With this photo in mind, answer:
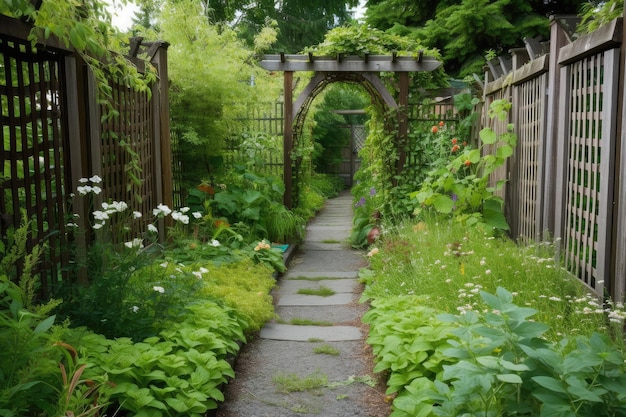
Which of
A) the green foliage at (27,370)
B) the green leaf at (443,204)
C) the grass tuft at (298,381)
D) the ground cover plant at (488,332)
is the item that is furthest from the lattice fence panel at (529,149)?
the green foliage at (27,370)

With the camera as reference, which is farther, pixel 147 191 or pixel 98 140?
pixel 147 191

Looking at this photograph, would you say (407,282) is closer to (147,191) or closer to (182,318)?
(182,318)

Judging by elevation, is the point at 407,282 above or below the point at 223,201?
below

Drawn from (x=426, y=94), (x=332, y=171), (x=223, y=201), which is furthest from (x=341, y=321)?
(x=332, y=171)

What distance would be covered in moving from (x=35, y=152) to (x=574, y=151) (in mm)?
3543

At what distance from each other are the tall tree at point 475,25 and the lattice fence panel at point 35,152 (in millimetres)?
9026

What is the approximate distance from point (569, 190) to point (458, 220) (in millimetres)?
1769

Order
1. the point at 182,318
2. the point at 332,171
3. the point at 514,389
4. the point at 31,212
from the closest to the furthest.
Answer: the point at 514,389 < the point at 31,212 < the point at 182,318 < the point at 332,171

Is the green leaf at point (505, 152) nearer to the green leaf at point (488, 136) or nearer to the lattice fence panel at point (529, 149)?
the lattice fence panel at point (529, 149)

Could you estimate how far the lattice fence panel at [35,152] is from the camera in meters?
3.22

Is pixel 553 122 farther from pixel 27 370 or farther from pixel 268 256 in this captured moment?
pixel 27 370

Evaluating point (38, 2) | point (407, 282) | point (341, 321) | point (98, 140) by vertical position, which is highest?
point (38, 2)

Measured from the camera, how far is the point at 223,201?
7426 millimetres

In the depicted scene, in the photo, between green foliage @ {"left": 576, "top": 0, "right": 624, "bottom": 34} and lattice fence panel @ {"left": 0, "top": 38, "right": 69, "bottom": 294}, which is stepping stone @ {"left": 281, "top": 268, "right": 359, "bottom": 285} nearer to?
lattice fence panel @ {"left": 0, "top": 38, "right": 69, "bottom": 294}
